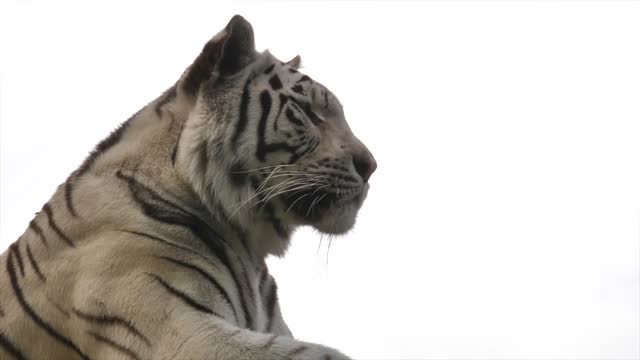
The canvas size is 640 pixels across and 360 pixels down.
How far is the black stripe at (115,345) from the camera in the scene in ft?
15.3

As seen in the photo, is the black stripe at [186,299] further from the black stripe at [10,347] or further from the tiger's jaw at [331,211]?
the tiger's jaw at [331,211]

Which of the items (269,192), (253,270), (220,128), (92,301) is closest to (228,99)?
(220,128)

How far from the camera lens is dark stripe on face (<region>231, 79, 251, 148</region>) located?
17.7 feet

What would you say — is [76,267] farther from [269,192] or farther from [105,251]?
[269,192]

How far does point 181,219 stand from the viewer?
17.0ft

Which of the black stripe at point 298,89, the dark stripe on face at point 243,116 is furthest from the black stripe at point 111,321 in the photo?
the black stripe at point 298,89

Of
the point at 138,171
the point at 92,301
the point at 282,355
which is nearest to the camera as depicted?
the point at 282,355

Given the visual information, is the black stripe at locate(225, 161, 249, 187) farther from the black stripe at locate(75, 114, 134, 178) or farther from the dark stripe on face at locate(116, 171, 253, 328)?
the black stripe at locate(75, 114, 134, 178)

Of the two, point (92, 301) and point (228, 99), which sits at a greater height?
point (228, 99)

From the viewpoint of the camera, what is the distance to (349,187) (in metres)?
5.50

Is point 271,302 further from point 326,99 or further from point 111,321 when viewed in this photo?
point 111,321

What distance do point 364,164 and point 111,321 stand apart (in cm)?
156

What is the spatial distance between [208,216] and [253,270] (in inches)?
14.8

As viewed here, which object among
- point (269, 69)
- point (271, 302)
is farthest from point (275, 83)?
point (271, 302)
